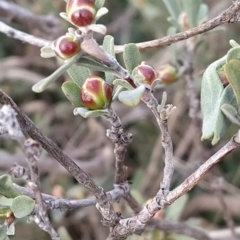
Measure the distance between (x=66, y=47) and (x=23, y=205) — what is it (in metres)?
0.21

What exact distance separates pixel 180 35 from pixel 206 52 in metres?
0.73

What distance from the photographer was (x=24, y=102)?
175 centimetres

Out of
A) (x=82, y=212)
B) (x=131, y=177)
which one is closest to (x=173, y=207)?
(x=82, y=212)

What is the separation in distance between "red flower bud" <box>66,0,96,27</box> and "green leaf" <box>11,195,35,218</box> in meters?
0.22

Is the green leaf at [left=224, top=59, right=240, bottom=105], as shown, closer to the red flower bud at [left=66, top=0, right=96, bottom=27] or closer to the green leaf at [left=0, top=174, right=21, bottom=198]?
the red flower bud at [left=66, top=0, right=96, bottom=27]

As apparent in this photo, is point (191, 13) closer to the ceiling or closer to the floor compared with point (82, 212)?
closer to the ceiling

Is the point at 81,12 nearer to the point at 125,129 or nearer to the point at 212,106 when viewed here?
the point at 212,106

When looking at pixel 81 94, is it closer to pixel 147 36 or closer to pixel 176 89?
pixel 176 89

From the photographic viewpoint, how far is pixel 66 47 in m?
0.54

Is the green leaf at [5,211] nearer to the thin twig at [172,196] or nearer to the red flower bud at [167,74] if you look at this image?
the thin twig at [172,196]

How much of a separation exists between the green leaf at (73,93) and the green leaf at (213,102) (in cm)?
15

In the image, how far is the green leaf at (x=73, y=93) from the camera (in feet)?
2.09

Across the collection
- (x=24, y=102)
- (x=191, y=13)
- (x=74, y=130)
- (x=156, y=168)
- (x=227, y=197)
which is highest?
(x=191, y=13)

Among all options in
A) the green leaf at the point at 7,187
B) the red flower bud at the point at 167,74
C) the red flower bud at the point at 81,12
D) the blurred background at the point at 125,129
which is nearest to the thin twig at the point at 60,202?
the green leaf at the point at 7,187
